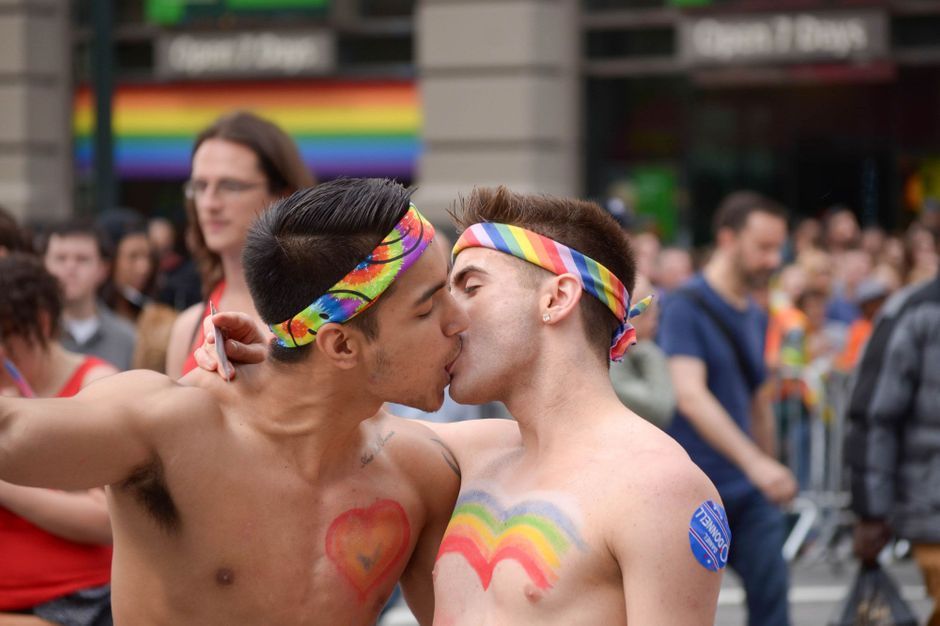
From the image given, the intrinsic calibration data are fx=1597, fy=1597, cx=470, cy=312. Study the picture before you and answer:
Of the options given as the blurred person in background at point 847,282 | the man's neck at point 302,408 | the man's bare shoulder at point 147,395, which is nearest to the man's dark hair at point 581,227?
the man's neck at point 302,408

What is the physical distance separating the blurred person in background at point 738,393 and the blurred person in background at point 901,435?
444 millimetres

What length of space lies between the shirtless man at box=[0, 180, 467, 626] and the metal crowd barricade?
8032 mm

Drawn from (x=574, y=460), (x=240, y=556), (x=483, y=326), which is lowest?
(x=240, y=556)

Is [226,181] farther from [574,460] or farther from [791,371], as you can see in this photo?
[791,371]

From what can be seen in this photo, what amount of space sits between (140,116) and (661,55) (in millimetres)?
5756

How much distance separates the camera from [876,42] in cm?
1436

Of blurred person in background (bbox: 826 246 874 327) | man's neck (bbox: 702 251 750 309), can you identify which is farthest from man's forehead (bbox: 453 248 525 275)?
blurred person in background (bbox: 826 246 874 327)

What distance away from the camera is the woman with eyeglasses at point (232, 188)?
5.02m

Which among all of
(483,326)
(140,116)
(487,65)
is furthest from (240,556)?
(140,116)

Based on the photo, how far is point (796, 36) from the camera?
14438 millimetres

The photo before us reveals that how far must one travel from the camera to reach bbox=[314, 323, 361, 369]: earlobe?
10.4ft

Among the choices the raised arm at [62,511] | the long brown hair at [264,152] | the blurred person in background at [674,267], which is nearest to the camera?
the raised arm at [62,511]

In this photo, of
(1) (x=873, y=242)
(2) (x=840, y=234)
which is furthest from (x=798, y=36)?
(1) (x=873, y=242)

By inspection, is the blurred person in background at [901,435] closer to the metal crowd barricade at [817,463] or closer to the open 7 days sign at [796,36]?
the metal crowd barricade at [817,463]
